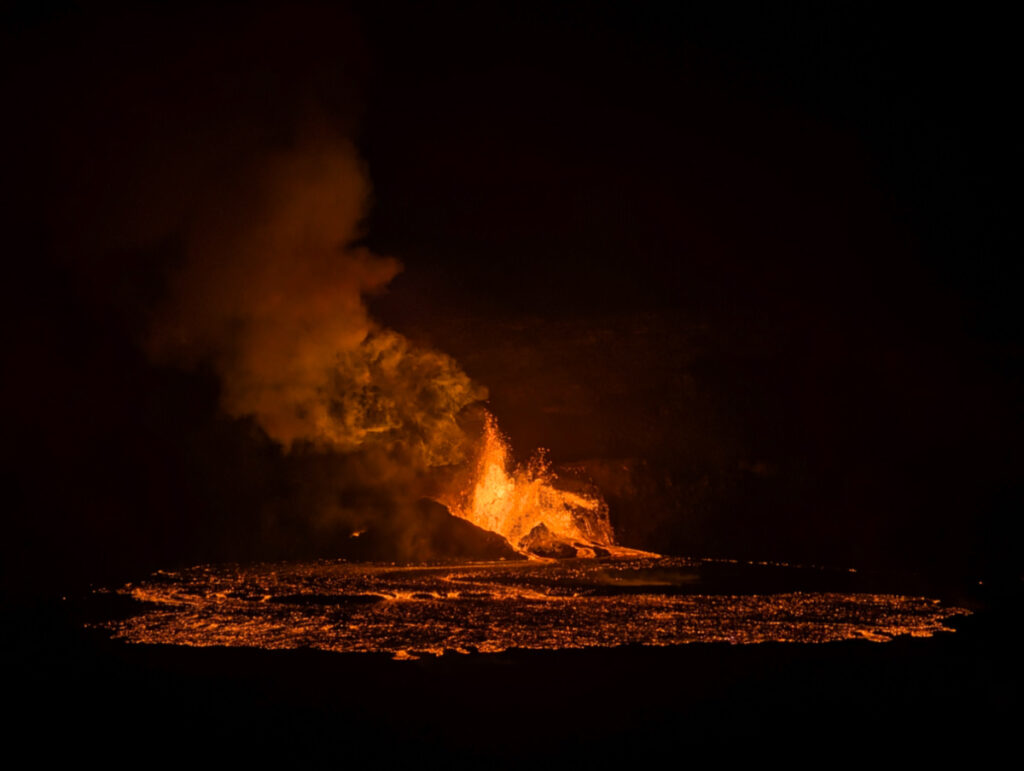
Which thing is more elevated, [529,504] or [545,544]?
[529,504]

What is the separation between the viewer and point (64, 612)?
43.0ft

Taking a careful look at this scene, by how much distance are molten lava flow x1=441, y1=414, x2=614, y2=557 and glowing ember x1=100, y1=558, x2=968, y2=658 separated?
13.7ft

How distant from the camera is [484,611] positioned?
1308cm

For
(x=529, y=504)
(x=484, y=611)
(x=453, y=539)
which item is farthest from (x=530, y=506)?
(x=484, y=611)

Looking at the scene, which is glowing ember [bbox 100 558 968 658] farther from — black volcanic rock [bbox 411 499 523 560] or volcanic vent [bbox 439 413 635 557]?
volcanic vent [bbox 439 413 635 557]

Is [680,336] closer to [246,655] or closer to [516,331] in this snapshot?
[516,331]

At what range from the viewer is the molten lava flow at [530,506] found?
21734 mm

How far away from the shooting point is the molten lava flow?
21.7 metres

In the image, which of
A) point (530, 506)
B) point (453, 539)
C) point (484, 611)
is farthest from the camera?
point (530, 506)

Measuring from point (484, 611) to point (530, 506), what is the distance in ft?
30.2

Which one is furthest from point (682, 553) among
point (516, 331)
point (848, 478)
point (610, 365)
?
point (516, 331)

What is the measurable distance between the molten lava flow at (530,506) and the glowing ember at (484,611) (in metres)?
4.18

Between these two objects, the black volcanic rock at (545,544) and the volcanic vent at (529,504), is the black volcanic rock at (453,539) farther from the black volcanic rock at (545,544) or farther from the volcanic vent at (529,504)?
the volcanic vent at (529,504)

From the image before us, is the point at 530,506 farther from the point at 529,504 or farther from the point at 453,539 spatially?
the point at 453,539
